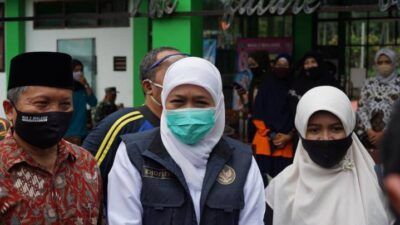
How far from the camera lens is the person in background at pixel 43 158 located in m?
2.22

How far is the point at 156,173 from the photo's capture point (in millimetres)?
2457

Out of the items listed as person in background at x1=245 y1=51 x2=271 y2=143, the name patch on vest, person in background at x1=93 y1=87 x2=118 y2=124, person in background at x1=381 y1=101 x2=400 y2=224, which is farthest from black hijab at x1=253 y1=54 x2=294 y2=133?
person in background at x1=381 y1=101 x2=400 y2=224

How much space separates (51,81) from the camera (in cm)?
240

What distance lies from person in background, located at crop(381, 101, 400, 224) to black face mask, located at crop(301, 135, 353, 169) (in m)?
1.91

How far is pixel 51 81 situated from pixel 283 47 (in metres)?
7.52

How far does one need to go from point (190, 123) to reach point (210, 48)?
303 inches

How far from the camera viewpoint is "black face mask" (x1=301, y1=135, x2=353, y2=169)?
2932mm

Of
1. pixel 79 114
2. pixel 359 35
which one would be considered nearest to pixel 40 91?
pixel 79 114

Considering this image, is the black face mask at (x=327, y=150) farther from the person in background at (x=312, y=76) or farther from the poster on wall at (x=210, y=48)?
the poster on wall at (x=210, y=48)

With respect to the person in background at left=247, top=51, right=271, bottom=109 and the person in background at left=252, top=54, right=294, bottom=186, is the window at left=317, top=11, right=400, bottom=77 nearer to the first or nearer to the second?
the person in background at left=247, top=51, right=271, bottom=109

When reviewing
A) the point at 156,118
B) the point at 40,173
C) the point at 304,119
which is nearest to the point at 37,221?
the point at 40,173

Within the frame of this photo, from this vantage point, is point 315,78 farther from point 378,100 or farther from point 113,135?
point 113,135

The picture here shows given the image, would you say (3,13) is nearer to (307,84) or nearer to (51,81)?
(307,84)

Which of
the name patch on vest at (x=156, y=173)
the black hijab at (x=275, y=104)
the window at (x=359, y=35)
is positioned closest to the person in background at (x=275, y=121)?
the black hijab at (x=275, y=104)
